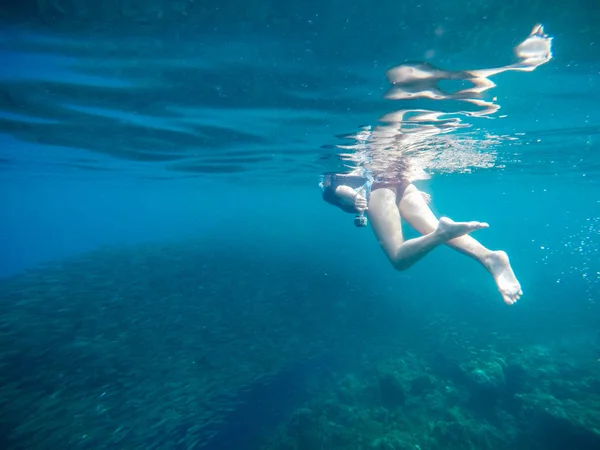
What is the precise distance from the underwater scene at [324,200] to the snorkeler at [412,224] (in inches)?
2.0

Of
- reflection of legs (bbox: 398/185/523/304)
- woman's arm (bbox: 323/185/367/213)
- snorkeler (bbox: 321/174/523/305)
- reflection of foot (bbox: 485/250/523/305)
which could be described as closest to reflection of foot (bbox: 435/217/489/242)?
snorkeler (bbox: 321/174/523/305)

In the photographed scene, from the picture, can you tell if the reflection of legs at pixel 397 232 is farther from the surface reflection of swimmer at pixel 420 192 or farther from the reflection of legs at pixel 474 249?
the reflection of legs at pixel 474 249

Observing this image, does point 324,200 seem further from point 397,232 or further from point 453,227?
point 453,227

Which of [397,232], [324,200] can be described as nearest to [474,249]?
[397,232]

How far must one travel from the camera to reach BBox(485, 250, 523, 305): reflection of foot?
518 centimetres

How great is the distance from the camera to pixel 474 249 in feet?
20.0

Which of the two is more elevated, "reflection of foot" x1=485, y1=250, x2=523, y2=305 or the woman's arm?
the woman's arm

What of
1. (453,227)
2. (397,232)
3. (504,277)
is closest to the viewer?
(453,227)

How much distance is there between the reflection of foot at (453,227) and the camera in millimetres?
5121

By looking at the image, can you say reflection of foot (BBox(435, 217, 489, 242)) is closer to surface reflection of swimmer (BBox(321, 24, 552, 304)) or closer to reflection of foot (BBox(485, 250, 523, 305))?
surface reflection of swimmer (BBox(321, 24, 552, 304))

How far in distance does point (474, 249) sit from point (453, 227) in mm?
1355

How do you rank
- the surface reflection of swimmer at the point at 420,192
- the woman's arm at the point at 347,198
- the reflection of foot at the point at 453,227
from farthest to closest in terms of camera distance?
the woman's arm at the point at 347,198
the surface reflection of swimmer at the point at 420,192
the reflection of foot at the point at 453,227

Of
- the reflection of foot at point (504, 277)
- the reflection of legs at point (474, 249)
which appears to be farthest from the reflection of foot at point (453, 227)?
the reflection of foot at point (504, 277)

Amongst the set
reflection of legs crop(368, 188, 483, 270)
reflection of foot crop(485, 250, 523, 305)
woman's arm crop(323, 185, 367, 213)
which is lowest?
reflection of foot crop(485, 250, 523, 305)
